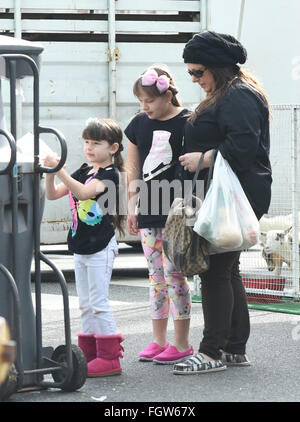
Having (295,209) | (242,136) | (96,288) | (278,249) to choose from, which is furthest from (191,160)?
(278,249)

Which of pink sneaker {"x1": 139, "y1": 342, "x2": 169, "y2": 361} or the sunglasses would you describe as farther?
pink sneaker {"x1": 139, "y1": 342, "x2": 169, "y2": 361}

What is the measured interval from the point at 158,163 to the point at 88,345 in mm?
1051

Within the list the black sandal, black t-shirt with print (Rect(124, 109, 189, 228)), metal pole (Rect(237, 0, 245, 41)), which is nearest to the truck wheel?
the black sandal

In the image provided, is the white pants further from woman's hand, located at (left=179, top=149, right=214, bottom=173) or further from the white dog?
the white dog

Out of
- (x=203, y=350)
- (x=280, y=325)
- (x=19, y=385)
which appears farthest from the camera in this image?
(x=280, y=325)

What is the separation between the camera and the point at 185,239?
220 inches

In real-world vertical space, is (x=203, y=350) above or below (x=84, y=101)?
below

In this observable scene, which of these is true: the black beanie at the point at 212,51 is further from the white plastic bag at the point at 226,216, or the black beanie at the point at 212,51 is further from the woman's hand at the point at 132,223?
the woman's hand at the point at 132,223

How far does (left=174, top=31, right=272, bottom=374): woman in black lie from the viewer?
564 centimetres

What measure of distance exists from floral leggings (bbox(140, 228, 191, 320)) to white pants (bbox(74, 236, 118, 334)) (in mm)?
358

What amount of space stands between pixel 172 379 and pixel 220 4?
5.85 meters

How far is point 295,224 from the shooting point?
8.84 metres

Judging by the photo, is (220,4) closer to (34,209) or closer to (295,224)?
(295,224)
